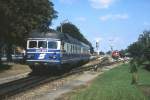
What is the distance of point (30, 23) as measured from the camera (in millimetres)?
50531

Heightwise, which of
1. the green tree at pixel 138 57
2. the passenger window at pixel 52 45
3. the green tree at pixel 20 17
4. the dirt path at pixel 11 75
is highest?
the green tree at pixel 20 17

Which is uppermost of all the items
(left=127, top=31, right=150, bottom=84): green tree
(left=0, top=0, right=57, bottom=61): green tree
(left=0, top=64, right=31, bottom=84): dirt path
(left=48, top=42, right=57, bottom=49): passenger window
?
(left=0, top=0, right=57, bottom=61): green tree

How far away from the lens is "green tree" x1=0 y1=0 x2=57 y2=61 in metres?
42.5

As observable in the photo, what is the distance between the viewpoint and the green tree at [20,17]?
4249 centimetres

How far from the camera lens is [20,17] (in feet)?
153

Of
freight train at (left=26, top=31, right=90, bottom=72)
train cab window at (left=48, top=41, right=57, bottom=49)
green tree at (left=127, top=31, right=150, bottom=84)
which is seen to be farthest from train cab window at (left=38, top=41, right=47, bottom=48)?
green tree at (left=127, top=31, right=150, bottom=84)

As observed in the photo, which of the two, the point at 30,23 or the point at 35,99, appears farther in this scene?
the point at 30,23

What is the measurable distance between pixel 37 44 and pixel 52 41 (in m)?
1.17

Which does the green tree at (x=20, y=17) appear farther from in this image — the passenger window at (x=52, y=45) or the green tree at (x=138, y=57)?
the green tree at (x=138, y=57)

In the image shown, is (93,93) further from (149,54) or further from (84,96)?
(149,54)

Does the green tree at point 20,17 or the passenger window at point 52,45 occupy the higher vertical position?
the green tree at point 20,17

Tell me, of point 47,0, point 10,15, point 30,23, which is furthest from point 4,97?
point 47,0

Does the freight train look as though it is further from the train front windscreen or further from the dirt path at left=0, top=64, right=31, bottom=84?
the dirt path at left=0, top=64, right=31, bottom=84

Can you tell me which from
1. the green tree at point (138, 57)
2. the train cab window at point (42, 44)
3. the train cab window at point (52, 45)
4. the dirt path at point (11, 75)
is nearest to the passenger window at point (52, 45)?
the train cab window at point (52, 45)
